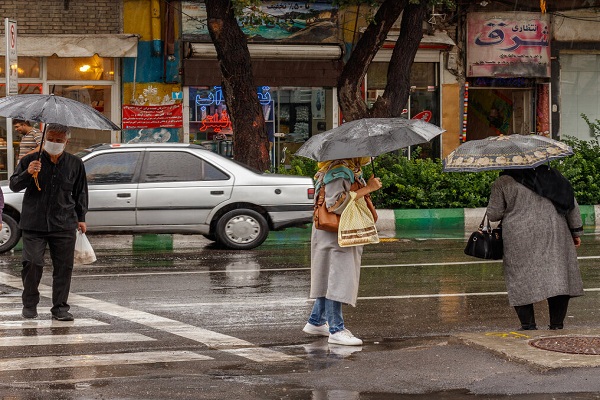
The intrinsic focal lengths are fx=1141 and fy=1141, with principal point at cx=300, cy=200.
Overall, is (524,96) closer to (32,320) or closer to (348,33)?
(348,33)

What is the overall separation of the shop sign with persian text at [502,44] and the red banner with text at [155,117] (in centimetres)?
656

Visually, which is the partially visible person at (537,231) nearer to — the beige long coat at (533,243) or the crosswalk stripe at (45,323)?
the beige long coat at (533,243)

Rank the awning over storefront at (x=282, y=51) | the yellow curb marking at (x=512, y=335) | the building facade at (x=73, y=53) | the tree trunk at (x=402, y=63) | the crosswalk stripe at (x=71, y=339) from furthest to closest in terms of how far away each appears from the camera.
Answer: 1. the awning over storefront at (x=282, y=51)
2. the building facade at (x=73, y=53)
3. the tree trunk at (x=402, y=63)
4. the crosswalk stripe at (x=71, y=339)
5. the yellow curb marking at (x=512, y=335)

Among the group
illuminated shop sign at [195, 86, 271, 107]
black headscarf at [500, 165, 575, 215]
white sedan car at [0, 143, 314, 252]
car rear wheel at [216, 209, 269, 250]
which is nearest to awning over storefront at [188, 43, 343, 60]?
illuminated shop sign at [195, 86, 271, 107]

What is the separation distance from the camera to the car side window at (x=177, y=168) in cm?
1528

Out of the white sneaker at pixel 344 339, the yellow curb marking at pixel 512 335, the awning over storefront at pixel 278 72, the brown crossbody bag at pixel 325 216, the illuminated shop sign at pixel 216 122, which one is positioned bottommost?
the white sneaker at pixel 344 339

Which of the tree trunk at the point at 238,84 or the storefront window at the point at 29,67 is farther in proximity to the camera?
the storefront window at the point at 29,67

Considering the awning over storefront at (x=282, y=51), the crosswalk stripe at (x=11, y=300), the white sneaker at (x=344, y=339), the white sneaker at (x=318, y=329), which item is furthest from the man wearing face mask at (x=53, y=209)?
the awning over storefront at (x=282, y=51)

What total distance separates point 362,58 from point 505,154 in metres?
11.6

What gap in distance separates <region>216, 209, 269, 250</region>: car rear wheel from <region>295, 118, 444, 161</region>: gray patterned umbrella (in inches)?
271

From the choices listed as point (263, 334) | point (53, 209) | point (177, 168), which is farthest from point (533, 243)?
point (177, 168)

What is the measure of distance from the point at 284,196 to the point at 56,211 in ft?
20.5

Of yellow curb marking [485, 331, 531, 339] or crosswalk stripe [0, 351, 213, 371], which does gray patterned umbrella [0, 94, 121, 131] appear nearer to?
crosswalk stripe [0, 351, 213, 371]

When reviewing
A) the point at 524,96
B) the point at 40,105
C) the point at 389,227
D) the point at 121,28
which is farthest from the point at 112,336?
the point at 524,96
